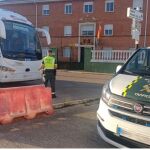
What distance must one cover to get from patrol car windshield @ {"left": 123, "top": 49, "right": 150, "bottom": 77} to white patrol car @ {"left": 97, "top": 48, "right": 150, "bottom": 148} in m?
0.33

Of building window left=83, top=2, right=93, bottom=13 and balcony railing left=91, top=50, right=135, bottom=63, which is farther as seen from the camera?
building window left=83, top=2, right=93, bottom=13

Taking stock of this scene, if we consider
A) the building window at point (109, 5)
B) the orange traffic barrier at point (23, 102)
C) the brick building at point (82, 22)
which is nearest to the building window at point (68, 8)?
the brick building at point (82, 22)

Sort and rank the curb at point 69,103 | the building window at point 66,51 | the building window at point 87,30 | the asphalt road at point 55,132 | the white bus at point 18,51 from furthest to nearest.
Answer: the building window at point 66,51 < the building window at point 87,30 < the white bus at point 18,51 < the curb at point 69,103 < the asphalt road at point 55,132

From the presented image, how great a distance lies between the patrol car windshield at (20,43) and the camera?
13.3 meters

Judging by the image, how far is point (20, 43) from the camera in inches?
549

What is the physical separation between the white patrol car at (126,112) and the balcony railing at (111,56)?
71.3 feet

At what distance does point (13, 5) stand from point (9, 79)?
38.1 m

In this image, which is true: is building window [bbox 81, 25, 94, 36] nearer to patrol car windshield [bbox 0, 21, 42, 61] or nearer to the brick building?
the brick building

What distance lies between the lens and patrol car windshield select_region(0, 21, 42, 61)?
13336 mm

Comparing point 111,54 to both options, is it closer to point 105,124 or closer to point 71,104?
point 71,104

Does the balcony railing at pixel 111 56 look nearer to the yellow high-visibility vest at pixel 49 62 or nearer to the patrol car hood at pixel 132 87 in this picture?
the yellow high-visibility vest at pixel 49 62

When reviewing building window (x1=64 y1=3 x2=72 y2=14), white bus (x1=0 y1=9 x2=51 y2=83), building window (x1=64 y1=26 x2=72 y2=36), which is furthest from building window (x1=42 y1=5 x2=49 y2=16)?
white bus (x1=0 y1=9 x2=51 y2=83)

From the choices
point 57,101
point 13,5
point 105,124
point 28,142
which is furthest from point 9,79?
point 13,5

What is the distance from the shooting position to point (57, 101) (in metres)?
11.0
